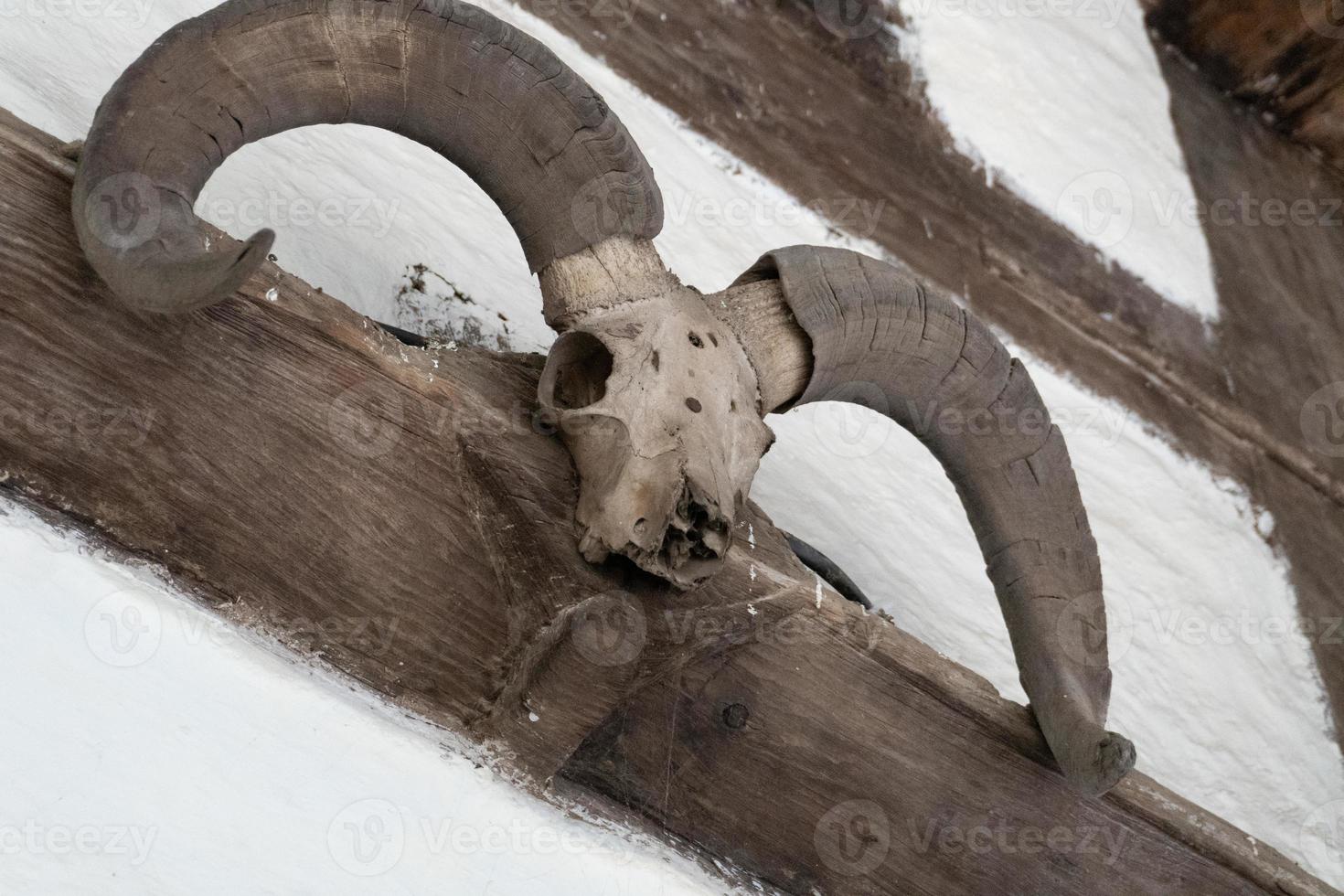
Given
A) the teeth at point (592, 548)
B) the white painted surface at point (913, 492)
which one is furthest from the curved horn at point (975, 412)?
the white painted surface at point (913, 492)

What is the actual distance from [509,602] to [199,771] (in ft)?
1.44

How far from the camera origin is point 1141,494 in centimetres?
337

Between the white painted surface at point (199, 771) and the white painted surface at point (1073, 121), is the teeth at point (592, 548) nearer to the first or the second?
the white painted surface at point (199, 771)

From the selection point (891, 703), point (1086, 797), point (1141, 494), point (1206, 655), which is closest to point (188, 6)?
point (891, 703)

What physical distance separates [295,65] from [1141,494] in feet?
8.13

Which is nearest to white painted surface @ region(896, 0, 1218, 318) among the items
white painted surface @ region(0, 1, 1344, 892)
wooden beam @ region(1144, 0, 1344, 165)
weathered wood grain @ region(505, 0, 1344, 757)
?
weathered wood grain @ region(505, 0, 1344, 757)

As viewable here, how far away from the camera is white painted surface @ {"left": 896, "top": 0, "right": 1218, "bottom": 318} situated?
12.2 feet

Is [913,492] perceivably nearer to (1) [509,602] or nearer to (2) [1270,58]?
(1) [509,602]

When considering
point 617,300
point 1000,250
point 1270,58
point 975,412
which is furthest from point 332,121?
point 1270,58

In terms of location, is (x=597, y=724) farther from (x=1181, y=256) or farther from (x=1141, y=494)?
(x=1181, y=256)

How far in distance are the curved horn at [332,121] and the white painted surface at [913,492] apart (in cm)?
61

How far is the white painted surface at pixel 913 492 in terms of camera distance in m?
2.46

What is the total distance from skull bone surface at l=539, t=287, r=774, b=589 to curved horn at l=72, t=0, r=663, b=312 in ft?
0.48

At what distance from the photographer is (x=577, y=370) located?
1.84 m
